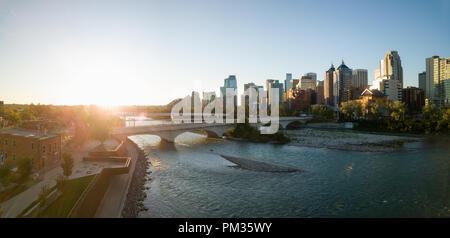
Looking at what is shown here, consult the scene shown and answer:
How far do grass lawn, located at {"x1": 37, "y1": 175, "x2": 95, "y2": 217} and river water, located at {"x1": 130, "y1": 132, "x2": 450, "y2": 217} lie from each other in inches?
156

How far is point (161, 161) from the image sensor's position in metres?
28.6

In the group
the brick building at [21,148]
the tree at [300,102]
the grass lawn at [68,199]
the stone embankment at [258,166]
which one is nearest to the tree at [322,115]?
the tree at [300,102]

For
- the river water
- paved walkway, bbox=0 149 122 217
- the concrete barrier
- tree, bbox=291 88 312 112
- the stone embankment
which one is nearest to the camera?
paved walkway, bbox=0 149 122 217

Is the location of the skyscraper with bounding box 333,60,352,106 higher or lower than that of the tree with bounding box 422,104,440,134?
higher

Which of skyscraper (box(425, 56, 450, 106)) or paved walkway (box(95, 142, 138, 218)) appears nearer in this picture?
paved walkway (box(95, 142, 138, 218))

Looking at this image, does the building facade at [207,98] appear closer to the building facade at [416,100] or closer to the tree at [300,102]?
the tree at [300,102]

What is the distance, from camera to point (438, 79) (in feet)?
330

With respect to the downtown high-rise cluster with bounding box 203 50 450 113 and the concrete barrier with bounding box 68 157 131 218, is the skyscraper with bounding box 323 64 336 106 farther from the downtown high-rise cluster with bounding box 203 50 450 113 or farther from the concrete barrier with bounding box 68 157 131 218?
the concrete barrier with bounding box 68 157 131 218

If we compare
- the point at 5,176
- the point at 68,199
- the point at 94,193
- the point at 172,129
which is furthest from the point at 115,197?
the point at 172,129

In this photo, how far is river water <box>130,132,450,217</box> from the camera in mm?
14742

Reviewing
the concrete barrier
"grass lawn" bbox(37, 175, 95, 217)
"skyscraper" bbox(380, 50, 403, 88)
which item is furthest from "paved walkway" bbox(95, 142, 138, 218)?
"skyscraper" bbox(380, 50, 403, 88)

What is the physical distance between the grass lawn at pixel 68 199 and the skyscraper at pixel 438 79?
4556 inches

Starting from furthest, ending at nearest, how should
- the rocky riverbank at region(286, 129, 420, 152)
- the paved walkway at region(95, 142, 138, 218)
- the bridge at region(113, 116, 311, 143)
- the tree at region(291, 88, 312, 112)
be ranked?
1. the tree at region(291, 88, 312, 112)
2. the bridge at region(113, 116, 311, 143)
3. the rocky riverbank at region(286, 129, 420, 152)
4. the paved walkway at region(95, 142, 138, 218)
